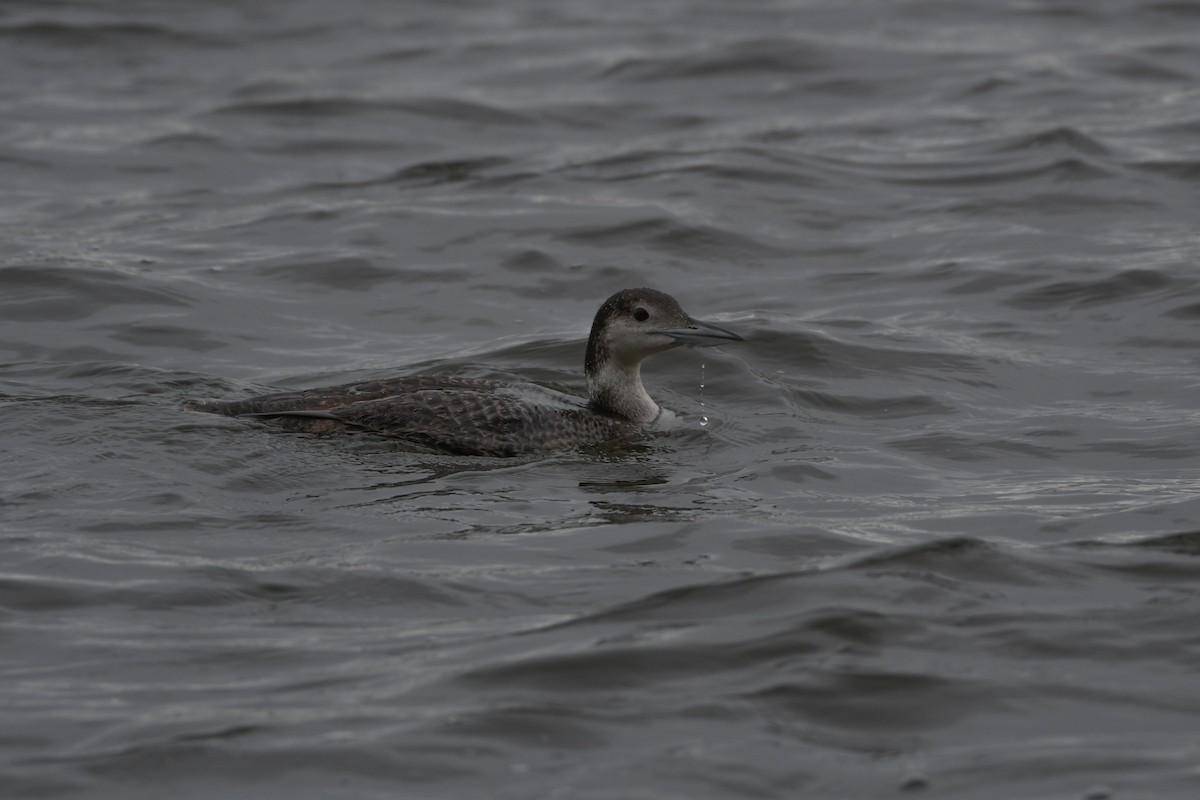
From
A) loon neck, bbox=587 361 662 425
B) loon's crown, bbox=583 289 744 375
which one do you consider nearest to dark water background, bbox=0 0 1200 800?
loon neck, bbox=587 361 662 425

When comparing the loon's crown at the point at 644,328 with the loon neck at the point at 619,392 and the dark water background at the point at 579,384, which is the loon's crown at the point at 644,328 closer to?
the loon neck at the point at 619,392

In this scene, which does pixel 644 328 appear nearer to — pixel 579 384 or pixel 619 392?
pixel 619 392

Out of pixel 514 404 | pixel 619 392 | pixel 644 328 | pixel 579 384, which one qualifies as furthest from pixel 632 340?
pixel 579 384

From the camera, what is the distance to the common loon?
32.6 ft

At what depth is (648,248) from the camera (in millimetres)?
14312

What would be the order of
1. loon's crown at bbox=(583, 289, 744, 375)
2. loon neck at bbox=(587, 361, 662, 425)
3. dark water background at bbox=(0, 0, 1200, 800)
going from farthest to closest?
loon neck at bbox=(587, 361, 662, 425) < loon's crown at bbox=(583, 289, 744, 375) < dark water background at bbox=(0, 0, 1200, 800)

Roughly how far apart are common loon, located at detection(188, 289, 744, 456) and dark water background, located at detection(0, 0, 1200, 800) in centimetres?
21

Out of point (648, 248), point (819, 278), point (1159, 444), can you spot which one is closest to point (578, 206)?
point (648, 248)

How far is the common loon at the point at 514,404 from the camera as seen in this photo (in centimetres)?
993

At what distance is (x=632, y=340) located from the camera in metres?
10.5

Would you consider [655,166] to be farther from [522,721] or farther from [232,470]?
[522,721]

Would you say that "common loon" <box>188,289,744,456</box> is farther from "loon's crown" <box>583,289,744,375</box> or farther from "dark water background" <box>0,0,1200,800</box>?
"dark water background" <box>0,0,1200,800</box>

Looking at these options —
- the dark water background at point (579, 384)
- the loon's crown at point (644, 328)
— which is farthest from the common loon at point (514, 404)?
the dark water background at point (579, 384)

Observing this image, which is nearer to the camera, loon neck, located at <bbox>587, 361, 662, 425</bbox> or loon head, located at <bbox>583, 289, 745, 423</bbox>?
loon head, located at <bbox>583, 289, 745, 423</bbox>
